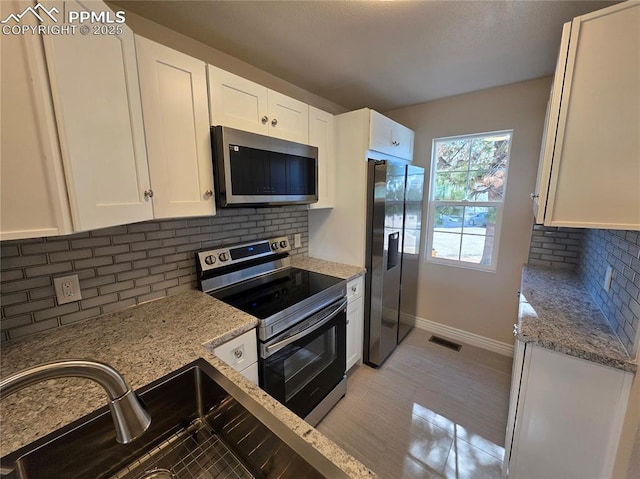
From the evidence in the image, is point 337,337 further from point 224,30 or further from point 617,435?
point 224,30

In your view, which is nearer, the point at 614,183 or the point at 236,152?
the point at 614,183

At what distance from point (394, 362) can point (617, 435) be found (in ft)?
4.97

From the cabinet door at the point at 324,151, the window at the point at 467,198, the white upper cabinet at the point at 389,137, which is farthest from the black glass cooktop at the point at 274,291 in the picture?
the window at the point at 467,198

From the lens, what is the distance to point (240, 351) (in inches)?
50.3

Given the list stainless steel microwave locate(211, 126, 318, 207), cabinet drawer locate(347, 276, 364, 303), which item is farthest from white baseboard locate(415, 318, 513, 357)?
stainless steel microwave locate(211, 126, 318, 207)

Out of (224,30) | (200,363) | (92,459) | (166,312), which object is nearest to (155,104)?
(224,30)

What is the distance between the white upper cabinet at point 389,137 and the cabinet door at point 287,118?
55 cm

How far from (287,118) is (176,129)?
0.77 meters

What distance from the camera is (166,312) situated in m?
1.38

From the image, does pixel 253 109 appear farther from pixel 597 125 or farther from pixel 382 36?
pixel 597 125

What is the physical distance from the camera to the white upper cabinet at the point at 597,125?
39.8 inches

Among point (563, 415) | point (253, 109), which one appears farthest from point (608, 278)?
point (253, 109)

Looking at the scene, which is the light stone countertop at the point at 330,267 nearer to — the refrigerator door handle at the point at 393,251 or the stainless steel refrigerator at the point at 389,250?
the stainless steel refrigerator at the point at 389,250

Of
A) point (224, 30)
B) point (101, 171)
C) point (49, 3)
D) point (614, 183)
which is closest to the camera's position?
point (49, 3)
